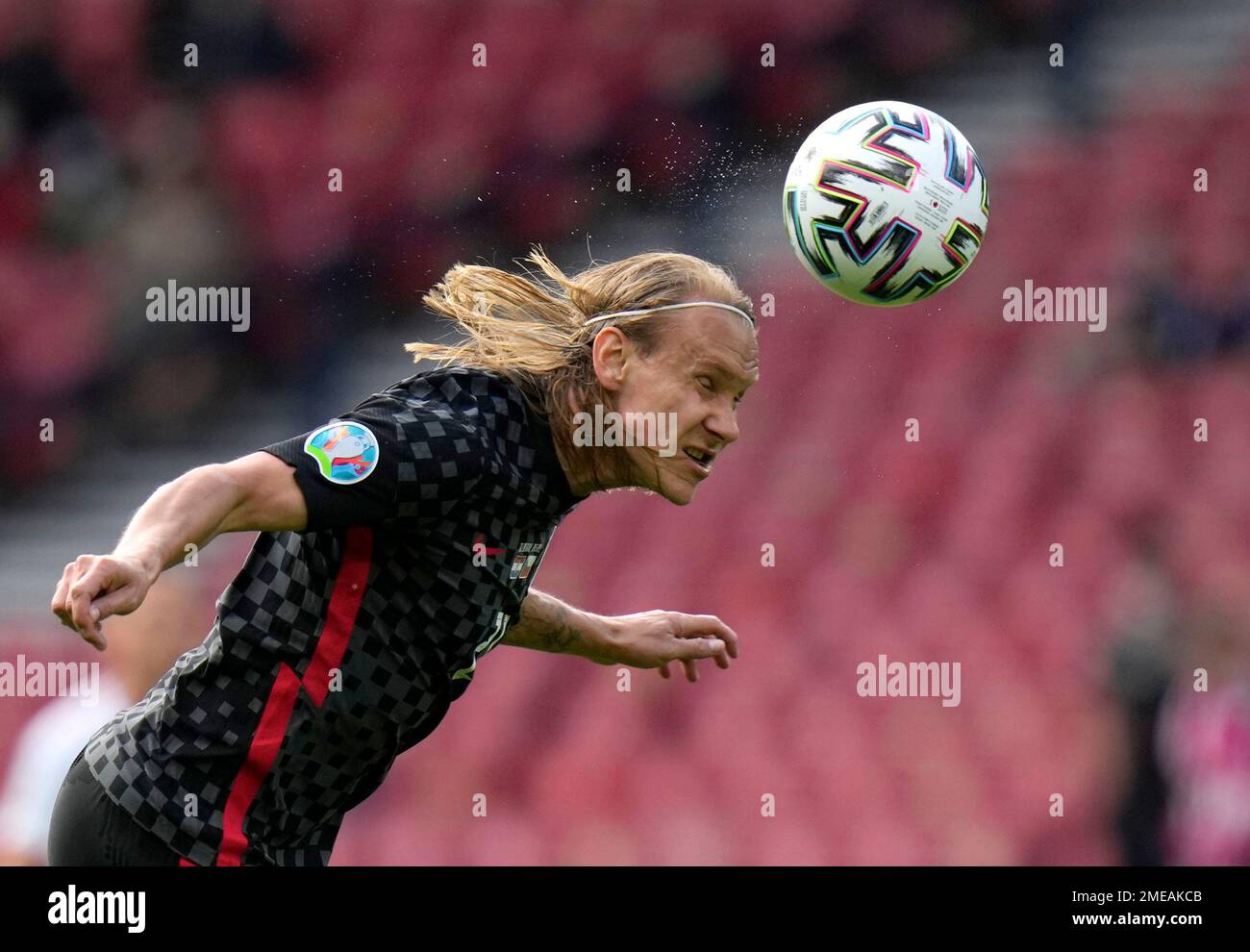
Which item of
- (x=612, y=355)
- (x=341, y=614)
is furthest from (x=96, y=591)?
(x=612, y=355)

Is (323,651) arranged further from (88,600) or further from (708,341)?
(708,341)

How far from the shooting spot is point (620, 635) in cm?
401

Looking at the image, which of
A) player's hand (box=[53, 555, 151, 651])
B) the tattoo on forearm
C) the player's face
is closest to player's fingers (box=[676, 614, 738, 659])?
the tattoo on forearm

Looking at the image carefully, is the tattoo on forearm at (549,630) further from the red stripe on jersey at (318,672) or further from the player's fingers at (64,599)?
the player's fingers at (64,599)

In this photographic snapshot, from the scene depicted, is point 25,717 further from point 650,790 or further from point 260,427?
point 650,790

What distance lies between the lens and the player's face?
3.54 metres

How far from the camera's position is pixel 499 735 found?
25.5 feet

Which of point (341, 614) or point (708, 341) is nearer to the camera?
point (341, 614)

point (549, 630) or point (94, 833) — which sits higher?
point (549, 630)

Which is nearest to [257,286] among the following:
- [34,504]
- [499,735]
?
[34,504]

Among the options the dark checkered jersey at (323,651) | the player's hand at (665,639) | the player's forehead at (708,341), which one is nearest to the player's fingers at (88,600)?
the dark checkered jersey at (323,651)

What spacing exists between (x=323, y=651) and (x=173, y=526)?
20.1 inches

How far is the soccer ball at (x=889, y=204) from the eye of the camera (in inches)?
163

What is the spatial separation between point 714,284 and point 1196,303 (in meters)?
5.20
